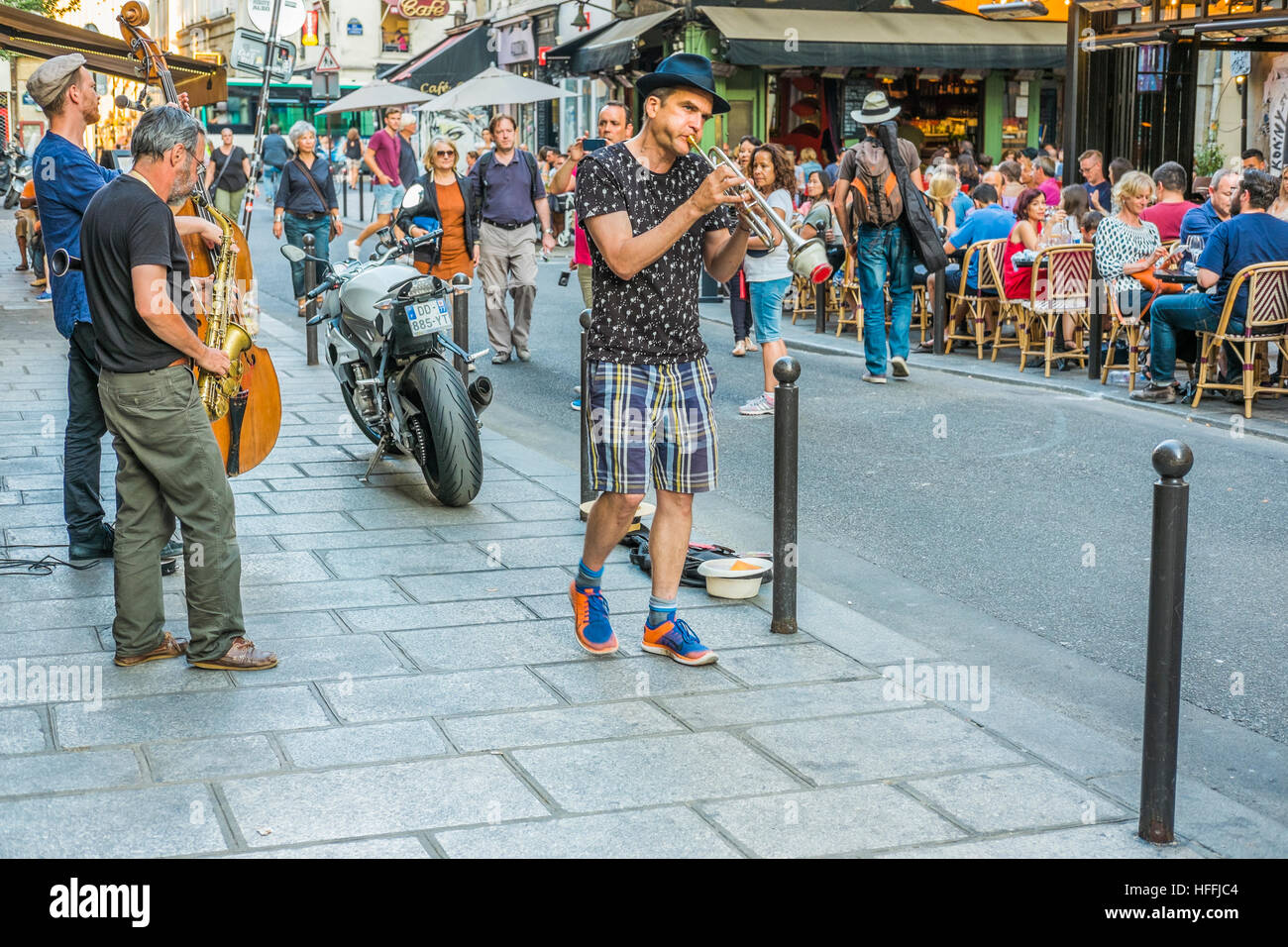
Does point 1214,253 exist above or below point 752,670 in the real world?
above

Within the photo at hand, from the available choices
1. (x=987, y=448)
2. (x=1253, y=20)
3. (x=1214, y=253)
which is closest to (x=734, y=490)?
(x=987, y=448)

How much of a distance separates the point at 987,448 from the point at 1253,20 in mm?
8966

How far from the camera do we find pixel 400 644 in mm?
5375

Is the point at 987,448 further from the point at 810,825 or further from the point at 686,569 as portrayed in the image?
the point at 810,825

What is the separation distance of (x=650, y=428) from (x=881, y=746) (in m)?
1.30

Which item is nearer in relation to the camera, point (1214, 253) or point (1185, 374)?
point (1214, 253)

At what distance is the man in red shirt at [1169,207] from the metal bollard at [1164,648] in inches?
373

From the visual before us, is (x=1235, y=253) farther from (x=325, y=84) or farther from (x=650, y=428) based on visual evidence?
(x=325, y=84)

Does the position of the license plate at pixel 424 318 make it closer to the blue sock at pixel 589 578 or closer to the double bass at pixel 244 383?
the double bass at pixel 244 383

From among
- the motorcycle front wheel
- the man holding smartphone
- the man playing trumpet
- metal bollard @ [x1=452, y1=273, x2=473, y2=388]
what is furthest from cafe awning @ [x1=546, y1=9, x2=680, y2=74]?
the man playing trumpet

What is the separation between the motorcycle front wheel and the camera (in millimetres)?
7473

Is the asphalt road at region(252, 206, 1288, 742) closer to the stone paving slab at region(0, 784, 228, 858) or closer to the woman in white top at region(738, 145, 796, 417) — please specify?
the woman in white top at region(738, 145, 796, 417)

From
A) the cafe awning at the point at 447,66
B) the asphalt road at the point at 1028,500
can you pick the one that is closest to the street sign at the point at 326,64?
the cafe awning at the point at 447,66

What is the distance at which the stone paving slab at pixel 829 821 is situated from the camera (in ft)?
12.3
